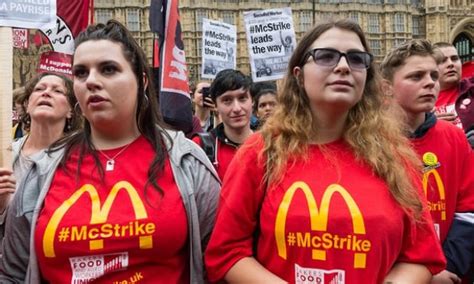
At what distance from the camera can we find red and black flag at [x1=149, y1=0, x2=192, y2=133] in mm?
5055

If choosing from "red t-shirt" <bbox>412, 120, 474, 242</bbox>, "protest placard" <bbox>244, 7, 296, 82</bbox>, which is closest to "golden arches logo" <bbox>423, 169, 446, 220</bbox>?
"red t-shirt" <bbox>412, 120, 474, 242</bbox>

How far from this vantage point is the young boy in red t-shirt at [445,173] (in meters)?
3.14

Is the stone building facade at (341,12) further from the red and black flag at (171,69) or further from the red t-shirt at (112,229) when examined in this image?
the red t-shirt at (112,229)

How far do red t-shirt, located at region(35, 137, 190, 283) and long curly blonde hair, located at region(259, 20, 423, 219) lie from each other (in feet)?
1.44

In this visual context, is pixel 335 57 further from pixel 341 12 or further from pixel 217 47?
pixel 341 12

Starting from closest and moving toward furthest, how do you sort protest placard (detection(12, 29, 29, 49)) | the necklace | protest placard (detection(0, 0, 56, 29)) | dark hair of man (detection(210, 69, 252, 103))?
the necklace → protest placard (detection(0, 0, 56, 29)) → dark hair of man (detection(210, 69, 252, 103)) → protest placard (detection(12, 29, 29, 49))

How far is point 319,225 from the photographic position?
2.32m

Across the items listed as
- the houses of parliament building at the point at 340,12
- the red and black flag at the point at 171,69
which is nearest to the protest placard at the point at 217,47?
the red and black flag at the point at 171,69

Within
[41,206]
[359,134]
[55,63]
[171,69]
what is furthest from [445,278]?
[55,63]

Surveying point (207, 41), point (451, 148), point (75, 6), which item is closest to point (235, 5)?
point (207, 41)

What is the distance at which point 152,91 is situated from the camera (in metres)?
2.74

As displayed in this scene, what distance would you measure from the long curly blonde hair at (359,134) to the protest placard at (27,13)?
145cm

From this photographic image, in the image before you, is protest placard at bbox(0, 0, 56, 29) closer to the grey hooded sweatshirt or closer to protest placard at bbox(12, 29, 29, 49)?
the grey hooded sweatshirt

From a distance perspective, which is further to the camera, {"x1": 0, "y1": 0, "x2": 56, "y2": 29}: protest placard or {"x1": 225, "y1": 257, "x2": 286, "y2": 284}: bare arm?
{"x1": 0, "y1": 0, "x2": 56, "y2": 29}: protest placard
